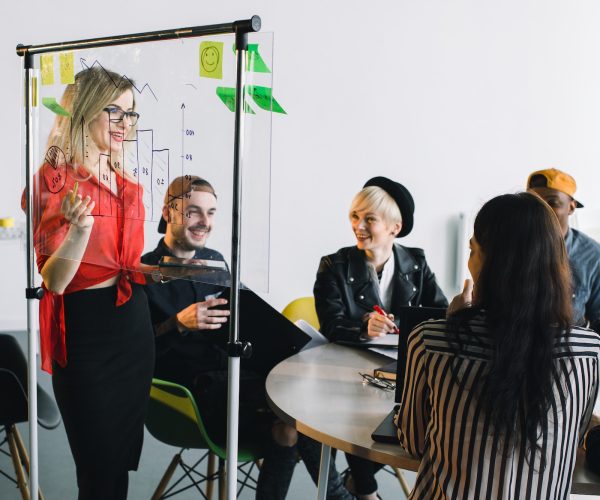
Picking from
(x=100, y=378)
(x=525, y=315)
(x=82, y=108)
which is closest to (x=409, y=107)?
(x=82, y=108)

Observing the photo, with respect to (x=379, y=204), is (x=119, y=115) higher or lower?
higher

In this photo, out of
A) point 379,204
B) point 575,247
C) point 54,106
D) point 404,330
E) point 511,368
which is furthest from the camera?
point 575,247

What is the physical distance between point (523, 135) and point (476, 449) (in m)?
4.50

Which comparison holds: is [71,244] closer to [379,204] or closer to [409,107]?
[379,204]

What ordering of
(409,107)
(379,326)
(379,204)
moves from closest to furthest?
1. (379,326)
2. (379,204)
3. (409,107)

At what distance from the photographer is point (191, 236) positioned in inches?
61.1

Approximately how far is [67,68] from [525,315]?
4.41 ft

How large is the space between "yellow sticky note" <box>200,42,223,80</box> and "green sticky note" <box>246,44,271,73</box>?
0.08 metres

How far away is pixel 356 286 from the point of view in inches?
103

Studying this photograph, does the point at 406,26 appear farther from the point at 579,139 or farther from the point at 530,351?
the point at 530,351

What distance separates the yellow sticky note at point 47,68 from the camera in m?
1.88

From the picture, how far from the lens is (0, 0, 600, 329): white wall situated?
497 centimetres

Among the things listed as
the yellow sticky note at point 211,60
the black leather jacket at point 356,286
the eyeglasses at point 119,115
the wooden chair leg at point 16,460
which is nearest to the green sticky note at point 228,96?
the yellow sticky note at point 211,60

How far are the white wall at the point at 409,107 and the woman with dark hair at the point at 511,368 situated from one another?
3.82m
